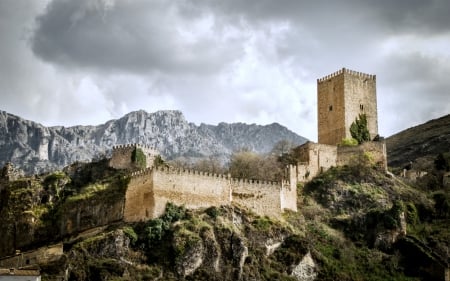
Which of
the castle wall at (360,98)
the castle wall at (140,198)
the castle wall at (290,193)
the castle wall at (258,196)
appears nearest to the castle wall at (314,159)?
the castle wall at (290,193)

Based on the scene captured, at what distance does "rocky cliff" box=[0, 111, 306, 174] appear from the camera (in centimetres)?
12481

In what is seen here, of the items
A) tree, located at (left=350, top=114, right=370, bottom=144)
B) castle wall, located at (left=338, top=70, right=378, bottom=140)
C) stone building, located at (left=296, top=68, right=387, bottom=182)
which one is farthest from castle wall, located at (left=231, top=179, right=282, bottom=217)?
castle wall, located at (left=338, top=70, right=378, bottom=140)

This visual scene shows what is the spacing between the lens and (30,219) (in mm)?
71062

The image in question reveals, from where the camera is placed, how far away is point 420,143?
108 metres

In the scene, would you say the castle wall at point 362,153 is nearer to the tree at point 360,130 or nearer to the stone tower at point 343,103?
the tree at point 360,130

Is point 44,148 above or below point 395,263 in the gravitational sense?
above

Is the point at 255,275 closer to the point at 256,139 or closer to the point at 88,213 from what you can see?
the point at 88,213

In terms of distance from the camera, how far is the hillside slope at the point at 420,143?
335 ft

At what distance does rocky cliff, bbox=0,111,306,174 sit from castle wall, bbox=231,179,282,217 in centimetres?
4100

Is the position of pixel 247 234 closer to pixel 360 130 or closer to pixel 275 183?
pixel 275 183

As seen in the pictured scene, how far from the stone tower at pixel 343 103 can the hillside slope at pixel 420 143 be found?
12.7 metres

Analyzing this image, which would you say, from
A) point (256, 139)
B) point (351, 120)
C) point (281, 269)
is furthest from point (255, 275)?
point (256, 139)

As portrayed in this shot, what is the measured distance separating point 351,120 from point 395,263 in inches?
790

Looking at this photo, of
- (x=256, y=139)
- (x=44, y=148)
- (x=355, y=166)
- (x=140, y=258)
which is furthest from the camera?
(x=256, y=139)
